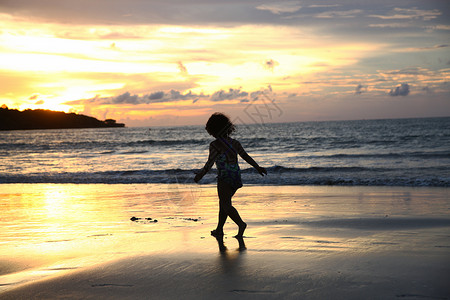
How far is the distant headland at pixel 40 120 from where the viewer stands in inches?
5827

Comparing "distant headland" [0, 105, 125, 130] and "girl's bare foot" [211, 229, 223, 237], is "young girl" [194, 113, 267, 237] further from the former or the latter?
"distant headland" [0, 105, 125, 130]

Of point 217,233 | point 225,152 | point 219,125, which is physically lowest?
point 217,233

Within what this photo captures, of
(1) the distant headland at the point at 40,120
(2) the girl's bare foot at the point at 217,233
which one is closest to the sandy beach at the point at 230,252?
(2) the girl's bare foot at the point at 217,233

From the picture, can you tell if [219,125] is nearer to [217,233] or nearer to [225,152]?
[225,152]

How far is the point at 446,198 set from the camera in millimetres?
9633

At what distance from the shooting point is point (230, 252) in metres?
4.78

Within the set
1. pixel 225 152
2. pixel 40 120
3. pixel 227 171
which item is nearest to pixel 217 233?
pixel 227 171

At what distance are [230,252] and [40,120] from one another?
537ft

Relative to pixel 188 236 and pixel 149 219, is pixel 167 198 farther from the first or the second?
pixel 188 236

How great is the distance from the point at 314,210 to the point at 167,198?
4.00 m

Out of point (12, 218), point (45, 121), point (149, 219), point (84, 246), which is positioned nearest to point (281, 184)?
point (149, 219)

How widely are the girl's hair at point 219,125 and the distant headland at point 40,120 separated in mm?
157870

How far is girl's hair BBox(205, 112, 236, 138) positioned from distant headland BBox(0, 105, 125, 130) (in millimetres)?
157870

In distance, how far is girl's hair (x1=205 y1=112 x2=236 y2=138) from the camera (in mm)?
5383
